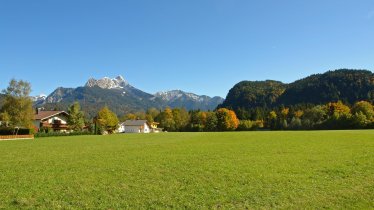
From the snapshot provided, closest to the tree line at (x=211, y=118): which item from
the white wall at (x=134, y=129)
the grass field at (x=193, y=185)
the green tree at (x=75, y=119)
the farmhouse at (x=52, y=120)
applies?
the green tree at (x=75, y=119)

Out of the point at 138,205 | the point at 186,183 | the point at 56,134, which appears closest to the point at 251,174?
the point at 186,183

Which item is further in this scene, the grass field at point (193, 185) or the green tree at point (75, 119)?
the green tree at point (75, 119)

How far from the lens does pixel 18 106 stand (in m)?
71.1

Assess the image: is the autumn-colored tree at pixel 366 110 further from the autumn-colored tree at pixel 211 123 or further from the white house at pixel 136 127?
the white house at pixel 136 127

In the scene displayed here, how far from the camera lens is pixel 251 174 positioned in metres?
14.7

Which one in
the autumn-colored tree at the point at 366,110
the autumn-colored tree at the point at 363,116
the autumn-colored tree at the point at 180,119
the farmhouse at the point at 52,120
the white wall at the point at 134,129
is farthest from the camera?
the autumn-colored tree at the point at 180,119

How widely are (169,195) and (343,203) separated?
5422 millimetres

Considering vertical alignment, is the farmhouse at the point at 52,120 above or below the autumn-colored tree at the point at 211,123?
above

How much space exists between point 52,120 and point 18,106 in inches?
1017

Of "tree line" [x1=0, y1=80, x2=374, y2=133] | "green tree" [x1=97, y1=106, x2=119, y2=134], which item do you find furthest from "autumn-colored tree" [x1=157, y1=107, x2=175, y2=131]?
"green tree" [x1=97, y1=106, x2=119, y2=134]

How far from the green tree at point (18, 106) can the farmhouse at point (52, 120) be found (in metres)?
20.3

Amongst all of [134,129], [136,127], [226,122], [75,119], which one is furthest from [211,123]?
[75,119]

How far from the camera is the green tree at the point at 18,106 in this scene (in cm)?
7069

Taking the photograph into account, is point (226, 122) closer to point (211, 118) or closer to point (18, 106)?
point (211, 118)
